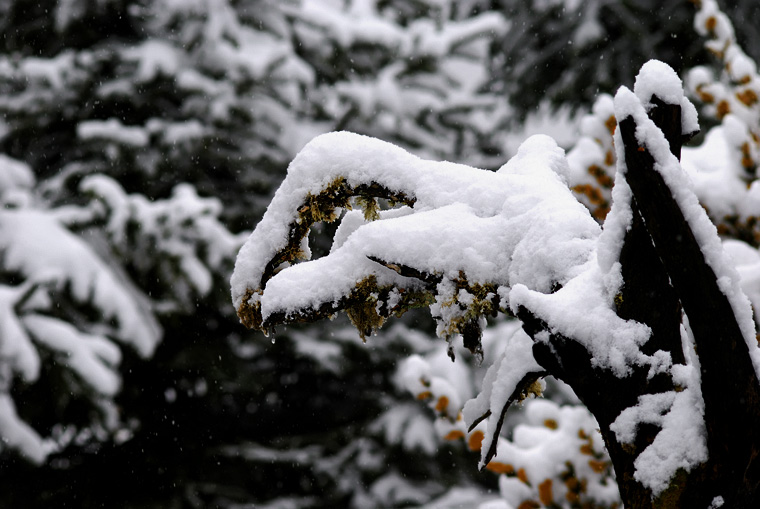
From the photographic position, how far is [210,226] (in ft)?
12.4

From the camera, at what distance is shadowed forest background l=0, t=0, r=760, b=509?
3.59 metres

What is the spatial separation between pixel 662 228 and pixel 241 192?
4.39m

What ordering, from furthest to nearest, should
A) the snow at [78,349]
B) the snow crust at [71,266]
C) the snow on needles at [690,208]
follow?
the snow crust at [71,266] → the snow at [78,349] → the snow on needles at [690,208]

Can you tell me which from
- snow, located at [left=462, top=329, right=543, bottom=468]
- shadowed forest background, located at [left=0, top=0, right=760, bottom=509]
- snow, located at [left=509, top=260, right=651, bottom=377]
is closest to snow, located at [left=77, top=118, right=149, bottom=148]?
A: shadowed forest background, located at [left=0, top=0, right=760, bottom=509]

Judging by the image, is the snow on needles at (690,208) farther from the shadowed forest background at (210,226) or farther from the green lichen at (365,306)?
the shadowed forest background at (210,226)

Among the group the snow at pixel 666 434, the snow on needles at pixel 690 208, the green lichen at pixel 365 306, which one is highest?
the snow on needles at pixel 690 208

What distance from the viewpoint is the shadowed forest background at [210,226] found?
3.59 metres

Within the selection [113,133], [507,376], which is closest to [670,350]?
[507,376]

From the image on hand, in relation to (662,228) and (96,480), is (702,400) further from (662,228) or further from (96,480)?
(96,480)

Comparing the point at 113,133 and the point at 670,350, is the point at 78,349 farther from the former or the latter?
the point at 670,350

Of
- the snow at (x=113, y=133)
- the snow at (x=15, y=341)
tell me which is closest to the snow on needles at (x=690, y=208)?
the snow at (x=15, y=341)

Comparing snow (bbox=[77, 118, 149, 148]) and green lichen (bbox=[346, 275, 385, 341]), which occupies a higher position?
green lichen (bbox=[346, 275, 385, 341])

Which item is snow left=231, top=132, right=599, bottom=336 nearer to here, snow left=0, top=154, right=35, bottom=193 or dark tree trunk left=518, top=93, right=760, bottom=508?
dark tree trunk left=518, top=93, right=760, bottom=508

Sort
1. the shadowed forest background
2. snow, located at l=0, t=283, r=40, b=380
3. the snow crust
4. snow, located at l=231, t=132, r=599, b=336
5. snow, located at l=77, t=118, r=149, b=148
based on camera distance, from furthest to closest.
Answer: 1. snow, located at l=77, t=118, r=149, b=148
2. the shadowed forest background
3. the snow crust
4. snow, located at l=0, t=283, r=40, b=380
5. snow, located at l=231, t=132, r=599, b=336
